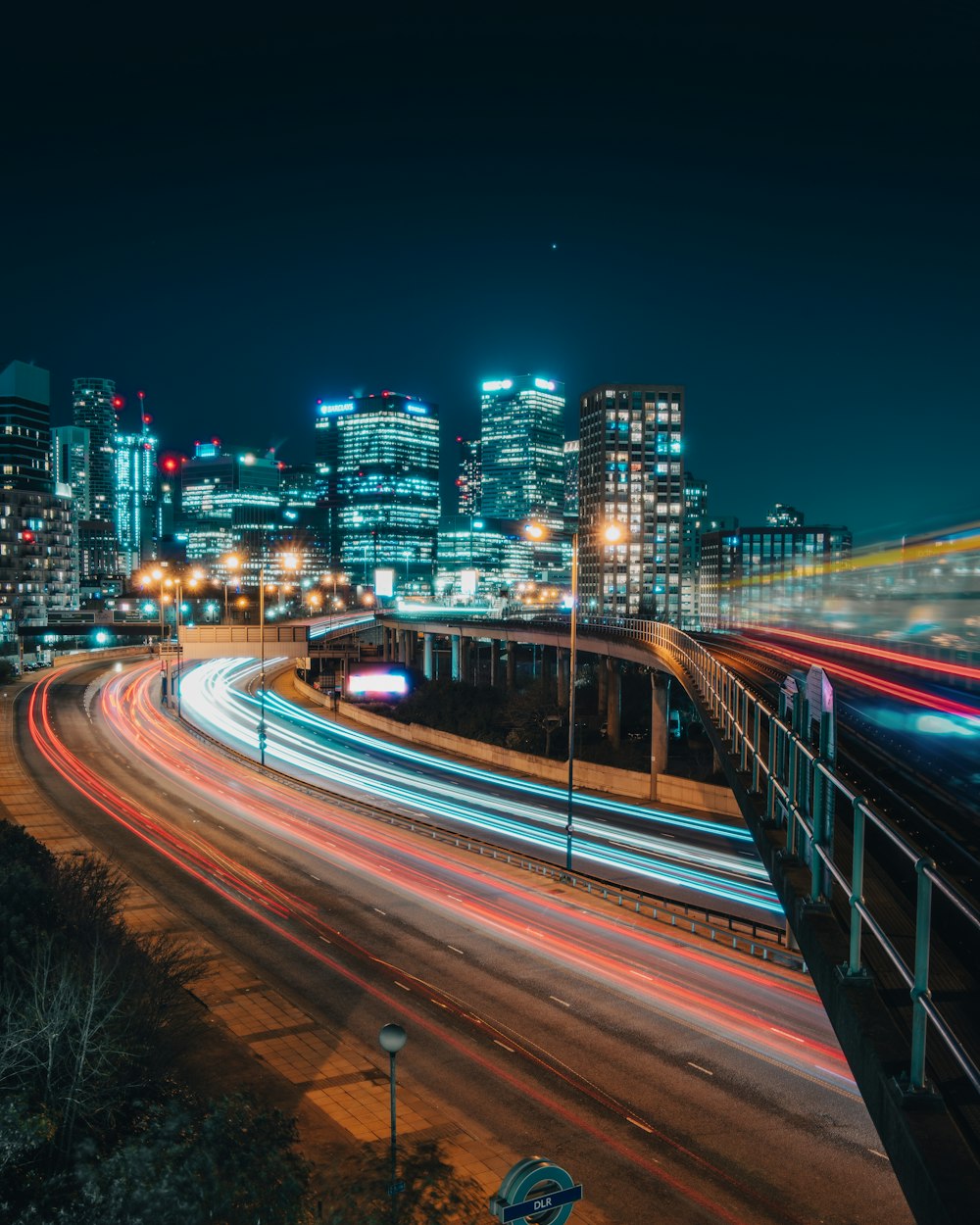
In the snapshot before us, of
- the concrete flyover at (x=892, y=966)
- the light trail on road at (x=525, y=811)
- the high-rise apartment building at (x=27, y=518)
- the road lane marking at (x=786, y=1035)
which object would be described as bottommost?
the light trail on road at (x=525, y=811)

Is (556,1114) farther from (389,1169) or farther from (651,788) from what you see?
(651,788)

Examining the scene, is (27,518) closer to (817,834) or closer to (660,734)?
(660,734)

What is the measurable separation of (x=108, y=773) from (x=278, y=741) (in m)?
12.4

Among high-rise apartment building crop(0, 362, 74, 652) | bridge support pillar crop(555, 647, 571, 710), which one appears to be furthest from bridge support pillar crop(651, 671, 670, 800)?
high-rise apartment building crop(0, 362, 74, 652)

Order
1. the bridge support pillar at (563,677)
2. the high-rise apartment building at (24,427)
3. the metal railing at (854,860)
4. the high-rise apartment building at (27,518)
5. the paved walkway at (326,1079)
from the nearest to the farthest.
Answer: the metal railing at (854,860) < the paved walkway at (326,1079) < the bridge support pillar at (563,677) < the high-rise apartment building at (27,518) < the high-rise apartment building at (24,427)

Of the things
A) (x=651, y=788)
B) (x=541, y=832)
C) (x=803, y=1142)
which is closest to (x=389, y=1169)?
(x=803, y=1142)

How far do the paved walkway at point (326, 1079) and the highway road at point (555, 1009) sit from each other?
40 cm

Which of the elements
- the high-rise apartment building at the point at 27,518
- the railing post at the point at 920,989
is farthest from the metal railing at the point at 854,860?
the high-rise apartment building at the point at 27,518

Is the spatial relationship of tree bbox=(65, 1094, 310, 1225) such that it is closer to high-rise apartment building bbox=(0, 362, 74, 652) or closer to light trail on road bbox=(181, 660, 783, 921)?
light trail on road bbox=(181, 660, 783, 921)

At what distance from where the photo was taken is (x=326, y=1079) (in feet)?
57.6

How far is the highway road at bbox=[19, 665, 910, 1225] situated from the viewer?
14.5 metres

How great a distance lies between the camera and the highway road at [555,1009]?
14461 millimetres

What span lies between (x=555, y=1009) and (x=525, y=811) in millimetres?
20939

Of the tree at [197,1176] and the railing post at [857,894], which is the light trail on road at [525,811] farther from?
the railing post at [857,894]
